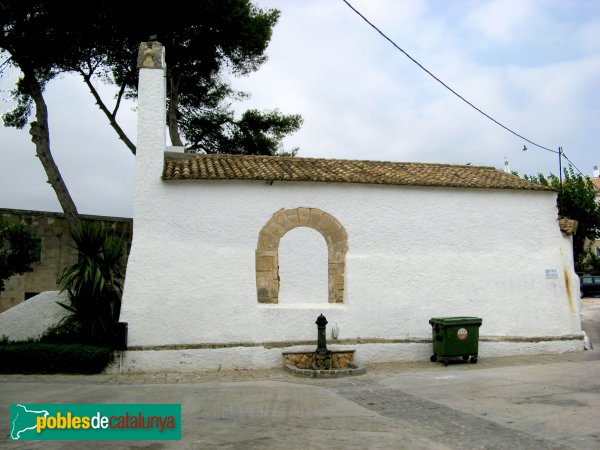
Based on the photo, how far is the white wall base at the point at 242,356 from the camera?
37.2ft

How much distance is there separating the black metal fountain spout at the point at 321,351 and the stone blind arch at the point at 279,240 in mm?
1091

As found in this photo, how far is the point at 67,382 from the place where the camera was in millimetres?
10047

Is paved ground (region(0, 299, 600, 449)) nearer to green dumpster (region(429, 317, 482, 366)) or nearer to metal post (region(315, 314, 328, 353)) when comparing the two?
green dumpster (region(429, 317, 482, 366))

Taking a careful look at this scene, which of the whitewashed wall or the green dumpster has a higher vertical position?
the whitewashed wall

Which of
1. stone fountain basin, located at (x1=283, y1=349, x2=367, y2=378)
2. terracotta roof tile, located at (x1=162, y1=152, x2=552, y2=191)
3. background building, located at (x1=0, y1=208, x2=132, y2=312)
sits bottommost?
stone fountain basin, located at (x1=283, y1=349, x2=367, y2=378)

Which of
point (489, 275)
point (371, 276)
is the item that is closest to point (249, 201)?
point (371, 276)

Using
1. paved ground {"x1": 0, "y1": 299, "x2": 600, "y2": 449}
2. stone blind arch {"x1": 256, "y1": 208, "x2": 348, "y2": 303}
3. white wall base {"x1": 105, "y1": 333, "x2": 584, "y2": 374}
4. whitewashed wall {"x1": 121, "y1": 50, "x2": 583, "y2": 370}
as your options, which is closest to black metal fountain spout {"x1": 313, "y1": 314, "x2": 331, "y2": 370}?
white wall base {"x1": 105, "y1": 333, "x2": 584, "y2": 374}

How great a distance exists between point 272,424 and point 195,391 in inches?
108

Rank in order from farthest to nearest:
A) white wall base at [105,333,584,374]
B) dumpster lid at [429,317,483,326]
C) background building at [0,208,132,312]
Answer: background building at [0,208,132,312], dumpster lid at [429,317,483,326], white wall base at [105,333,584,374]

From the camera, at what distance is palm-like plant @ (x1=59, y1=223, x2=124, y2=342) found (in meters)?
11.7

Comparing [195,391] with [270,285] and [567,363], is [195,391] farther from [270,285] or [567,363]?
[567,363]

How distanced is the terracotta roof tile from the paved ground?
4.15 metres

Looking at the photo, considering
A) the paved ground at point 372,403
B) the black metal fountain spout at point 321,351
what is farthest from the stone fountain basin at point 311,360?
the paved ground at point 372,403
